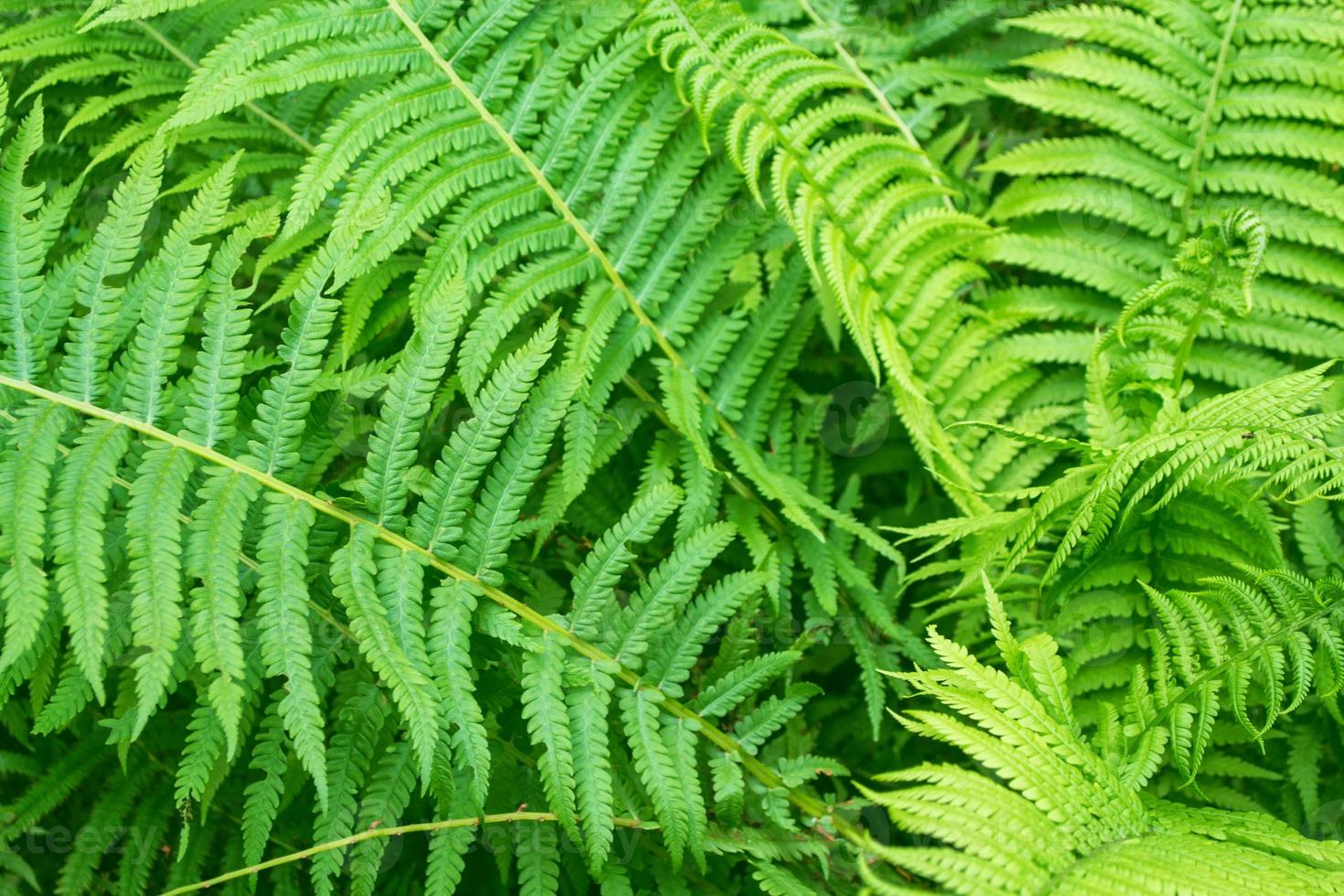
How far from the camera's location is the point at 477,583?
4.60 feet

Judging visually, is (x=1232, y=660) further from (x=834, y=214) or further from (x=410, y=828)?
(x=410, y=828)

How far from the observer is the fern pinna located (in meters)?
1.30

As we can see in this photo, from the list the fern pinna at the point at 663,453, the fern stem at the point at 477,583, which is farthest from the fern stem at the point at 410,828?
the fern stem at the point at 477,583

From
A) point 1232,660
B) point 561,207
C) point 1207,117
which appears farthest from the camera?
point 1207,117

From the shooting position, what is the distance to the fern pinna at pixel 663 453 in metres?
1.30

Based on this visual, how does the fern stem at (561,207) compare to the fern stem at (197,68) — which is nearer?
the fern stem at (561,207)

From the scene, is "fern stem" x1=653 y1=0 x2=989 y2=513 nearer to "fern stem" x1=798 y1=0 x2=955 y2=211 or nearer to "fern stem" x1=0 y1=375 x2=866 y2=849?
"fern stem" x1=798 y1=0 x2=955 y2=211

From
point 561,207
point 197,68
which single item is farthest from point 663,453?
point 197,68

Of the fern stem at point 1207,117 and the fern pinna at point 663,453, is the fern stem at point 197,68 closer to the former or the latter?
the fern pinna at point 663,453

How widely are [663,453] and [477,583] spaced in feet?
1.50

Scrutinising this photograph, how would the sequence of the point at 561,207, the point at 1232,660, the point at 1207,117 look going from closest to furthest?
the point at 1232,660 < the point at 561,207 < the point at 1207,117

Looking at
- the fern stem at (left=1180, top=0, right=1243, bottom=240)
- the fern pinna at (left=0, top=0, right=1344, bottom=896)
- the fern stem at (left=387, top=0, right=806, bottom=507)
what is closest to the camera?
the fern pinna at (left=0, top=0, right=1344, bottom=896)

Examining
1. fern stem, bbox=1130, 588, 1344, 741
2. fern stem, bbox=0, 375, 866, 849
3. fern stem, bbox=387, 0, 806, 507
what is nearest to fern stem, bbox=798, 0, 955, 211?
fern stem, bbox=387, 0, 806, 507

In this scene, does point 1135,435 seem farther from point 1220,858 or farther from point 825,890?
point 825,890
